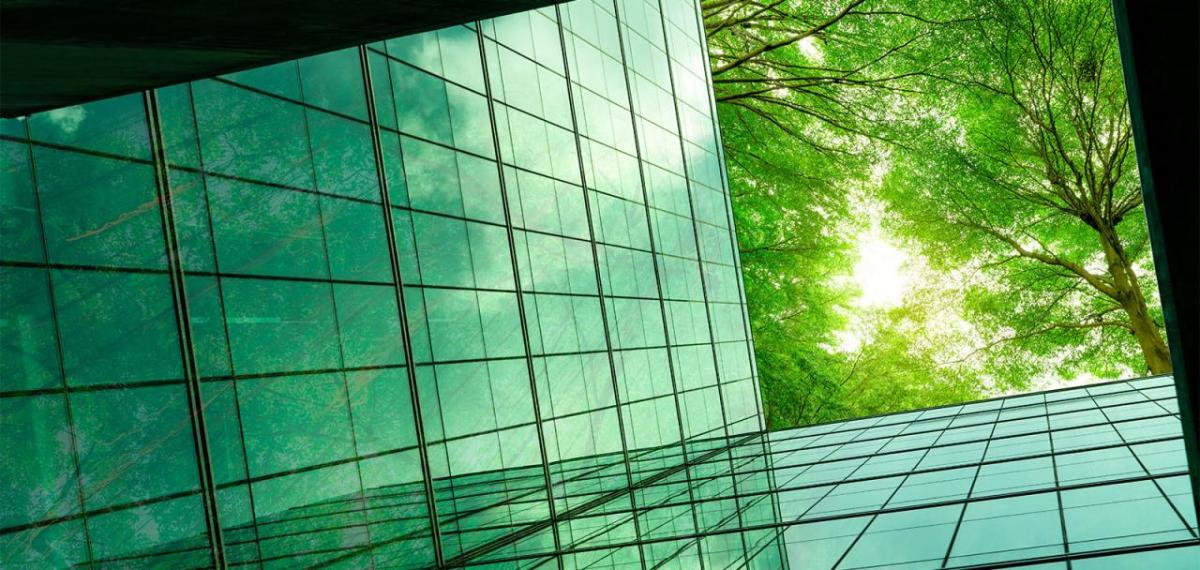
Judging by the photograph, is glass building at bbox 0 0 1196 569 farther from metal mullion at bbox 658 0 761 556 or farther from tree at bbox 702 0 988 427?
tree at bbox 702 0 988 427

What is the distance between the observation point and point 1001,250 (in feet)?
115

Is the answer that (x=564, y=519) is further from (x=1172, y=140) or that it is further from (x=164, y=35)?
(x=1172, y=140)

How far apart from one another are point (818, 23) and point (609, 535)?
2889 centimetres

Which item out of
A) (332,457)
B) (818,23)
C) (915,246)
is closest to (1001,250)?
(915,246)

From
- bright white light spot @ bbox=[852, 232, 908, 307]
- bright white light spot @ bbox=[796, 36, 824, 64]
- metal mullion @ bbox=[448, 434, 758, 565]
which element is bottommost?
metal mullion @ bbox=[448, 434, 758, 565]

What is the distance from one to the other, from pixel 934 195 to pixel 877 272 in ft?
21.7

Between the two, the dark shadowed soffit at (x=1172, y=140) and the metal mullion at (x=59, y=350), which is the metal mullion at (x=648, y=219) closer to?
the metal mullion at (x=59, y=350)

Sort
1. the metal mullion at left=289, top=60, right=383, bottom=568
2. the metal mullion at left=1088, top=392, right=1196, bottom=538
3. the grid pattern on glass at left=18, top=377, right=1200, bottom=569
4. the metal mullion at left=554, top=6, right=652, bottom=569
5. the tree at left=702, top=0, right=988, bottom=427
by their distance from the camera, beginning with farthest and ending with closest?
the tree at left=702, top=0, right=988, bottom=427, the metal mullion at left=554, top=6, right=652, bottom=569, the metal mullion at left=289, top=60, right=383, bottom=568, the grid pattern on glass at left=18, top=377, right=1200, bottom=569, the metal mullion at left=1088, top=392, right=1196, bottom=538

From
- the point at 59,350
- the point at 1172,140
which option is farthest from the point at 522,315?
the point at 1172,140

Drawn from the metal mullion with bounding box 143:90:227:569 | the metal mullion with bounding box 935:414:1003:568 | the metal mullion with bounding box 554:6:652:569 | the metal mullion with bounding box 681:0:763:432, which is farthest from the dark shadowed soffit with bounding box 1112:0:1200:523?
the metal mullion with bounding box 681:0:763:432

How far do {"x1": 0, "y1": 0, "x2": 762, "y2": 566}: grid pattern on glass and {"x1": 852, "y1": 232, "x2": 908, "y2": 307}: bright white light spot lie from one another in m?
22.5

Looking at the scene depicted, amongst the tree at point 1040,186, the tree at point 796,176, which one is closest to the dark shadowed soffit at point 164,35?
the tree at point 1040,186

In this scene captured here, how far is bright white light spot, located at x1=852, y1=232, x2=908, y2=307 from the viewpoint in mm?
40781

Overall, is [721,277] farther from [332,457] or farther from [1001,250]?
[332,457]
